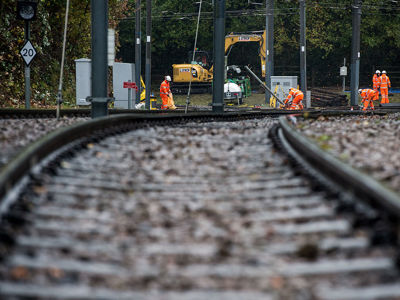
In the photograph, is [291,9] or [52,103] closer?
[52,103]

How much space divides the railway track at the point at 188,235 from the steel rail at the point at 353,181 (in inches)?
1.8

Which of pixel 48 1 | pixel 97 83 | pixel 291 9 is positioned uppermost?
pixel 291 9

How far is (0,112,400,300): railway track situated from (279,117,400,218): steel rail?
0.15ft

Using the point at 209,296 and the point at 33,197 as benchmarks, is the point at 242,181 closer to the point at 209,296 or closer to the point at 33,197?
the point at 33,197

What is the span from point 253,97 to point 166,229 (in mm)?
42005

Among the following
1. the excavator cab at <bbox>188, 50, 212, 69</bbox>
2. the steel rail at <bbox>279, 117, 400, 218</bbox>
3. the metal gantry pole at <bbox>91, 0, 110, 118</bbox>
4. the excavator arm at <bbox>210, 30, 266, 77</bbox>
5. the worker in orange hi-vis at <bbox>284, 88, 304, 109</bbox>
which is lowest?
the steel rail at <bbox>279, 117, 400, 218</bbox>

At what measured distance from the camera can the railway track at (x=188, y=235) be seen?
3.02 meters

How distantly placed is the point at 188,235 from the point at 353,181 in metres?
1.15

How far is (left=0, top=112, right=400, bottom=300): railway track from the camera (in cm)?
302

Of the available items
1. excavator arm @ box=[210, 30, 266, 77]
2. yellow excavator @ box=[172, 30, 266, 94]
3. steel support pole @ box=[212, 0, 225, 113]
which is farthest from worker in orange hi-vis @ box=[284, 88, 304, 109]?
yellow excavator @ box=[172, 30, 266, 94]

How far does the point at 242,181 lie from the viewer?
5.36 m

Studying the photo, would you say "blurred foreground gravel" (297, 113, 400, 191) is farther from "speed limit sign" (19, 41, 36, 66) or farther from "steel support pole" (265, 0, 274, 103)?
"steel support pole" (265, 0, 274, 103)

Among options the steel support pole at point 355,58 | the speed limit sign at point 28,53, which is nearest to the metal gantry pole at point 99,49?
the speed limit sign at point 28,53

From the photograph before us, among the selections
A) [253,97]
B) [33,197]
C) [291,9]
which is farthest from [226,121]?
[291,9]
